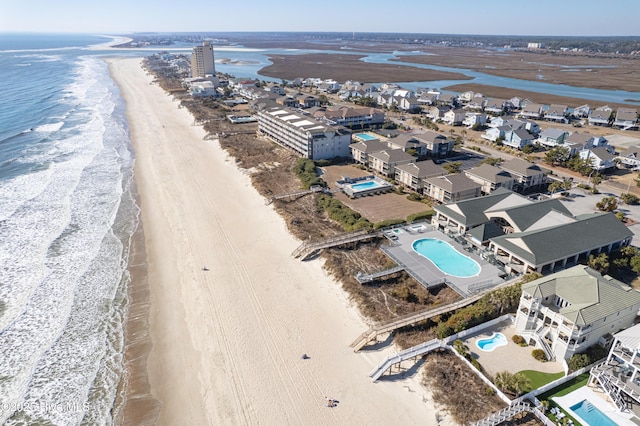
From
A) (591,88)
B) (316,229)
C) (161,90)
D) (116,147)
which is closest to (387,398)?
(316,229)

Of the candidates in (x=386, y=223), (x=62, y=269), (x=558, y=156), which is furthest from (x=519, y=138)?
(x=62, y=269)

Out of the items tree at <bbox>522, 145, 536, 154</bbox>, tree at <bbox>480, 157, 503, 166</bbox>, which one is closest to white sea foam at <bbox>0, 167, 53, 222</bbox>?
tree at <bbox>480, 157, 503, 166</bbox>

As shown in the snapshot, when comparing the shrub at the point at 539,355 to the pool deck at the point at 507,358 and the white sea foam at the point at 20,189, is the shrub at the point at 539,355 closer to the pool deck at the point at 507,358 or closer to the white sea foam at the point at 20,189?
the pool deck at the point at 507,358

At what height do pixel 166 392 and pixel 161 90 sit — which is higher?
pixel 161 90

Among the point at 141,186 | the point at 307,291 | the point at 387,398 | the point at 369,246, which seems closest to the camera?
the point at 387,398

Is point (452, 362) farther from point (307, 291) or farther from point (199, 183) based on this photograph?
point (199, 183)

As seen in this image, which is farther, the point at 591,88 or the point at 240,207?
the point at 591,88

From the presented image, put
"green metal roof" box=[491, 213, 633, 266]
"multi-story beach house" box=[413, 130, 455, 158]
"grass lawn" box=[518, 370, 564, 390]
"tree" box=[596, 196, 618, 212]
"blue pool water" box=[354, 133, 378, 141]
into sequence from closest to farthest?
"grass lawn" box=[518, 370, 564, 390], "green metal roof" box=[491, 213, 633, 266], "tree" box=[596, 196, 618, 212], "multi-story beach house" box=[413, 130, 455, 158], "blue pool water" box=[354, 133, 378, 141]

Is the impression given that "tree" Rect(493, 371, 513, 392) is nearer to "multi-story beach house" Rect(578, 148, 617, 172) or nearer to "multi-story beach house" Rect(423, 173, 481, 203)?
"multi-story beach house" Rect(423, 173, 481, 203)
